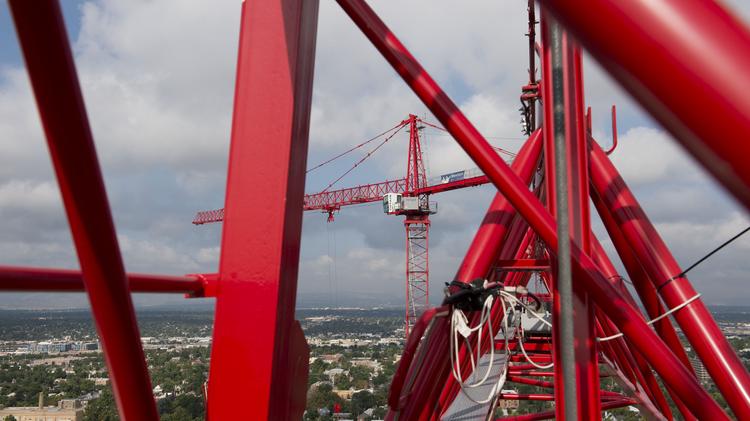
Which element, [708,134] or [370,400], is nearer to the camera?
[708,134]

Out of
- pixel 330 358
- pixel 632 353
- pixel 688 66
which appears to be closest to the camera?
pixel 688 66

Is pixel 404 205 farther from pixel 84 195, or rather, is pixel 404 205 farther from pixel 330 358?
pixel 84 195

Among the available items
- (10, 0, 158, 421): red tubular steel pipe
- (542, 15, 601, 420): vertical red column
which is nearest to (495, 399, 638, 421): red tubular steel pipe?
(542, 15, 601, 420): vertical red column

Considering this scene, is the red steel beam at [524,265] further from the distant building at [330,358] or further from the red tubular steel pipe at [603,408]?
the distant building at [330,358]

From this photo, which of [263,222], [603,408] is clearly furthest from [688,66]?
[603,408]

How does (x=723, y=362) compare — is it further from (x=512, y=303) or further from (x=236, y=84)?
(x=236, y=84)

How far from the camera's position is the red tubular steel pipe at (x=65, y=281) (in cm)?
178

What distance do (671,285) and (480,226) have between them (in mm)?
1609

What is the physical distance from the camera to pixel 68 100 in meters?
1.43

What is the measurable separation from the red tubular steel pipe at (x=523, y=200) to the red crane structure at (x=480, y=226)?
0.01 metres

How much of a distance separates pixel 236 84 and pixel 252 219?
659mm

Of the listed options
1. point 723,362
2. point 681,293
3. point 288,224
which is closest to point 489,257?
point 681,293

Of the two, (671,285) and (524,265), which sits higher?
(524,265)

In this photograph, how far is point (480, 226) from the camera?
514 centimetres
